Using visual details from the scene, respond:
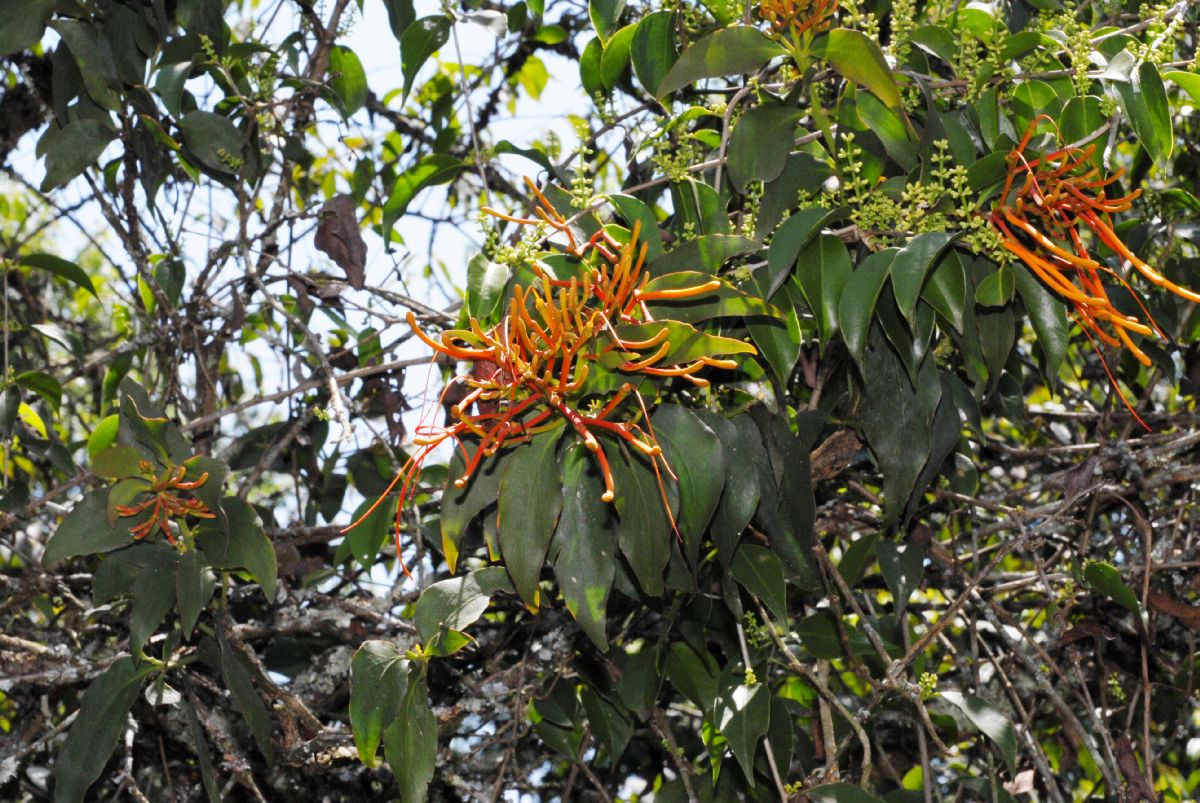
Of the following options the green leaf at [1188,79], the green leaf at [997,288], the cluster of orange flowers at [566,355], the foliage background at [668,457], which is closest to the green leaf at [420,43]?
the foliage background at [668,457]

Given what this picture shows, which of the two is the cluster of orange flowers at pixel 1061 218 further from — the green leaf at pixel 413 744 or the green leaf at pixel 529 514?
the green leaf at pixel 413 744

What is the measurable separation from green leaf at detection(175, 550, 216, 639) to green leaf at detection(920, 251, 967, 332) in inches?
37.4

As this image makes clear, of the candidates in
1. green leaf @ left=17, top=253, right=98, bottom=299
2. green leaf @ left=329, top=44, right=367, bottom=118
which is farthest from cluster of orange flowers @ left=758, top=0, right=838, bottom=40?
green leaf @ left=17, top=253, right=98, bottom=299

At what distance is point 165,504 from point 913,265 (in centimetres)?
96

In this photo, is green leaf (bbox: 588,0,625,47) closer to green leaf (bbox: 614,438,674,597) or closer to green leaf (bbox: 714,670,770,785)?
green leaf (bbox: 614,438,674,597)

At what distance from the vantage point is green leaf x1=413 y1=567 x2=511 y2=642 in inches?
57.1

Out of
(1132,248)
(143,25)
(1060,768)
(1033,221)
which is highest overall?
(143,25)

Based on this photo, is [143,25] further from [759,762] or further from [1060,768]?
[1060,768]

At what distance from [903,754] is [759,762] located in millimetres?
679

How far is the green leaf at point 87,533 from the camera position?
1532 mm

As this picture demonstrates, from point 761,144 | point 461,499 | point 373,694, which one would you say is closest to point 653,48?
point 761,144

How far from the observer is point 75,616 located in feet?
7.30

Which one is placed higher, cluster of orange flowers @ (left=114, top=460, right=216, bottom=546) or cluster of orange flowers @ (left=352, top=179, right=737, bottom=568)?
cluster of orange flowers @ (left=352, top=179, right=737, bottom=568)

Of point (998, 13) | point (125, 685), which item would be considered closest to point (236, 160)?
point (125, 685)
